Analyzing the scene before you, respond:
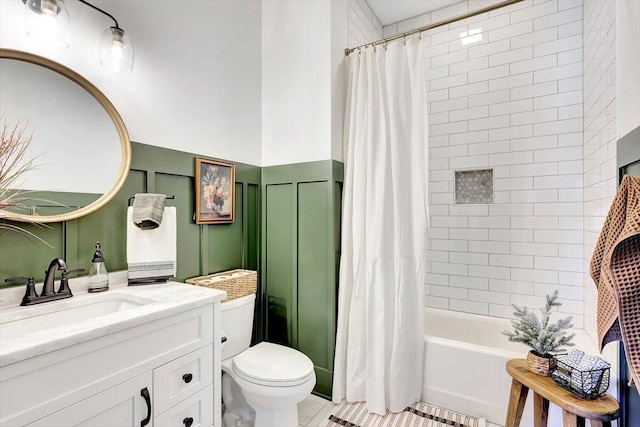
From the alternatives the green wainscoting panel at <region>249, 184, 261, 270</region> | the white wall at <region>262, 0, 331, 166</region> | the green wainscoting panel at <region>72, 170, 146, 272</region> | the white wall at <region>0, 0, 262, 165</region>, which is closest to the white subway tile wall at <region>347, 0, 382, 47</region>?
the white wall at <region>262, 0, 331, 166</region>

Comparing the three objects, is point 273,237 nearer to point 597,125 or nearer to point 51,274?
point 51,274

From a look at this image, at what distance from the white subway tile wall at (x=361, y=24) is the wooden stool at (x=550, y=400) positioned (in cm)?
237

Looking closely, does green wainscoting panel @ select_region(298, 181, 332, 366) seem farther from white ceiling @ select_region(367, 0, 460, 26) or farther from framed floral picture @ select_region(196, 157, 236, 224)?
white ceiling @ select_region(367, 0, 460, 26)

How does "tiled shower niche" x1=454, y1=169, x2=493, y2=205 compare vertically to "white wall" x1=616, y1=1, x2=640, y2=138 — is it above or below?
below

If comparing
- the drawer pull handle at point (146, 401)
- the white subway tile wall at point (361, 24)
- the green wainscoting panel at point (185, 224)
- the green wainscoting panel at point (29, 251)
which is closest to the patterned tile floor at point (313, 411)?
the drawer pull handle at point (146, 401)

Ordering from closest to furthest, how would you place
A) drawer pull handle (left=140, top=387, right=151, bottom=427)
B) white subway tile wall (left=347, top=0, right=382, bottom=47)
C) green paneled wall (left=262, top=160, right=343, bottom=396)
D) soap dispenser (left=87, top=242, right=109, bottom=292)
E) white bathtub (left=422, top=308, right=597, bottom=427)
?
1. drawer pull handle (left=140, top=387, right=151, bottom=427)
2. soap dispenser (left=87, top=242, right=109, bottom=292)
3. white bathtub (left=422, top=308, right=597, bottom=427)
4. green paneled wall (left=262, top=160, right=343, bottom=396)
5. white subway tile wall (left=347, top=0, right=382, bottom=47)

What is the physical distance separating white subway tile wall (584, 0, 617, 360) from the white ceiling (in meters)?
1.10

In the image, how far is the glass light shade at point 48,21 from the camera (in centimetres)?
118

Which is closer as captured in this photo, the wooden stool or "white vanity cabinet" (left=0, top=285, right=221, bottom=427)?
"white vanity cabinet" (left=0, top=285, right=221, bottom=427)

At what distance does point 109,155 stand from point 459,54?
285 cm

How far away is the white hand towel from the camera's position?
1.51 meters

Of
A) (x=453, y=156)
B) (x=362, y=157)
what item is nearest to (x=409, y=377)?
(x=362, y=157)

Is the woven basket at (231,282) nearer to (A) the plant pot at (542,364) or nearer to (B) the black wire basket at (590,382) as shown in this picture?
(A) the plant pot at (542,364)

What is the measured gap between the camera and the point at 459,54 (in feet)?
8.81
